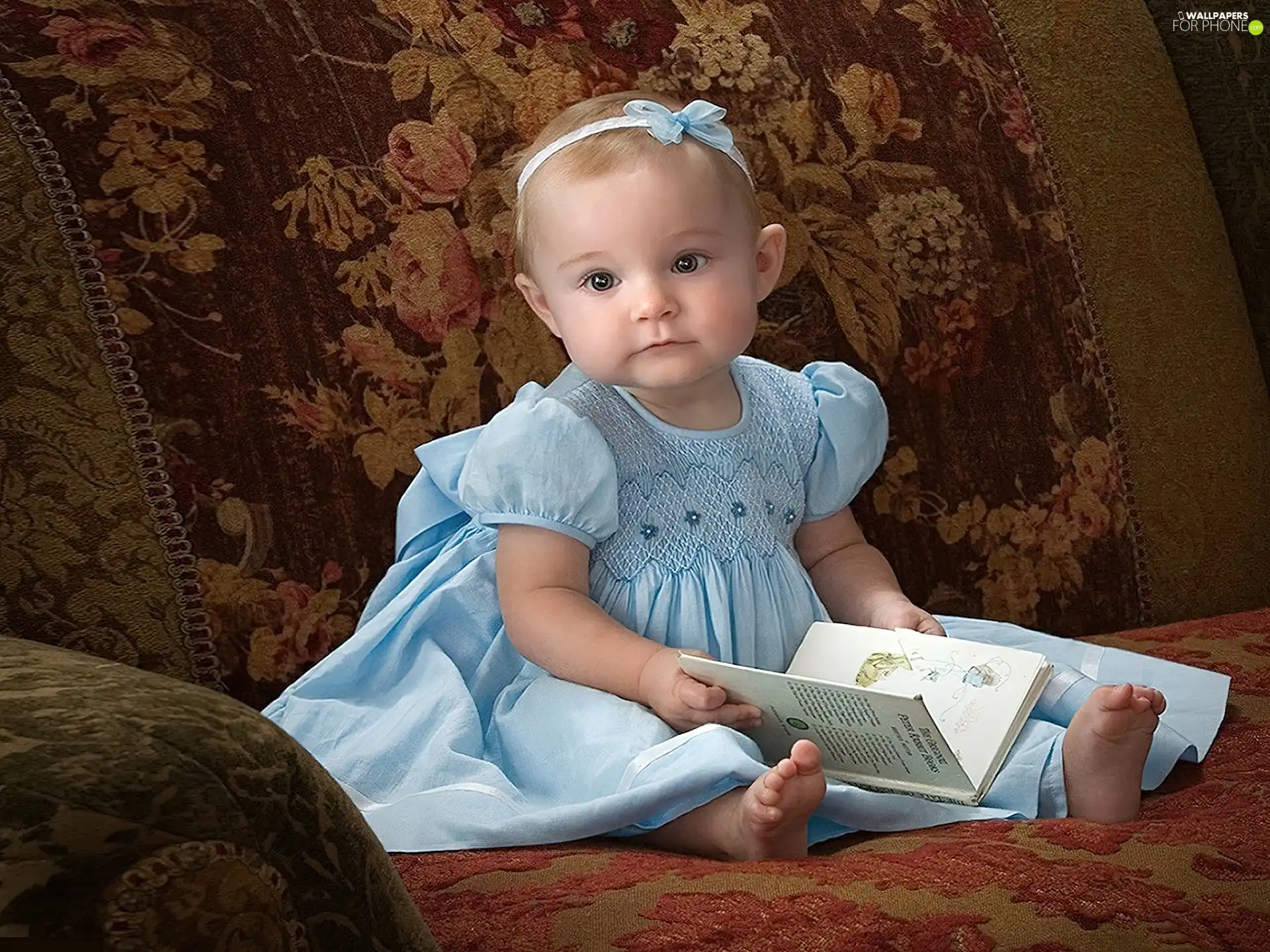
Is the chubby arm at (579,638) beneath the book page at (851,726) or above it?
above

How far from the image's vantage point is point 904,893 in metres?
0.99

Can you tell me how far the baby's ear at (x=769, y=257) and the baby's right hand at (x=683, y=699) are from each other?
39 centimetres

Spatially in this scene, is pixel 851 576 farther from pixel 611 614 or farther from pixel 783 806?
pixel 783 806

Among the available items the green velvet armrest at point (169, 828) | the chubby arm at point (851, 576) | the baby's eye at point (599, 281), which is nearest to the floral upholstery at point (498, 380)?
the green velvet armrest at point (169, 828)

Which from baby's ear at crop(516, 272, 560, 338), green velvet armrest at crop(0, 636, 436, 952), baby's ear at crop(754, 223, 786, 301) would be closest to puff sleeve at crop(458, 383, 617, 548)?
baby's ear at crop(516, 272, 560, 338)

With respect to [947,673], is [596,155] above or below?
above

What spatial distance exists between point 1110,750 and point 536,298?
663 millimetres

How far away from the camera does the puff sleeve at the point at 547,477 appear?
1.38 metres

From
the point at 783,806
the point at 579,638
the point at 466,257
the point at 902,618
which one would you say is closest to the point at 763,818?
the point at 783,806

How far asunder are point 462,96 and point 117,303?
43 centimetres

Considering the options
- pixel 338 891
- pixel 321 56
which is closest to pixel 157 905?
pixel 338 891

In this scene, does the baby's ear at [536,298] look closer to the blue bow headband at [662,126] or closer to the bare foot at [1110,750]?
the blue bow headband at [662,126]

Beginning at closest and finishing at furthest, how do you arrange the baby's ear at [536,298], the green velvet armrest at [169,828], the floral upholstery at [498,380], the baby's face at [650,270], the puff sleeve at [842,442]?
the green velvet armrest at [169,828]
the floral upholstery at [498,380]
the baby's face at [650,270]
the baby's ear at [536,298]
the puff sleeve at [842,442]

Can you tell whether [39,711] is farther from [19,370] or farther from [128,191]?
[128,191]
